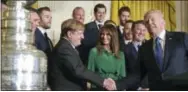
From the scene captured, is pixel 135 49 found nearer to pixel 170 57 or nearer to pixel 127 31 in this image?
pixel 127 31

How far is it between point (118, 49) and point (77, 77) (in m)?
0.53

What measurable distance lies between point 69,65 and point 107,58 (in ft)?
1.42

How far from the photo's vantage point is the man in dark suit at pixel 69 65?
2.34 m

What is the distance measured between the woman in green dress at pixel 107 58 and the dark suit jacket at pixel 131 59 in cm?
7

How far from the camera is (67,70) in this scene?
2379 mm

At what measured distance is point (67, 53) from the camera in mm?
2352

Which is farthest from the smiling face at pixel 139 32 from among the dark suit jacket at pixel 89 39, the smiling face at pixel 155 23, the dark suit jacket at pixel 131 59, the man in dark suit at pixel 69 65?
the man in dark suit at pixel 69 65

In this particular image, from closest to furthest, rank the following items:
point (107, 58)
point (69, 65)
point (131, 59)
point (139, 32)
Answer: point (69, 65), point (107, 58), point (131, 59), point (139, 32)

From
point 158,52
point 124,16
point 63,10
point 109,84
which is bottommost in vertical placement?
point 109,84

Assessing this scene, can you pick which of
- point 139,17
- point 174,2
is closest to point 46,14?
point 139,17

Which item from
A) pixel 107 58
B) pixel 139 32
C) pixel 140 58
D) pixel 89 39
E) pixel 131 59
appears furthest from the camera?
pixel 89 39

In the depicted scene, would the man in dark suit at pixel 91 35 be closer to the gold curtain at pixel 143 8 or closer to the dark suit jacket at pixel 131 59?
the dark suit jacket at pixel 131 59

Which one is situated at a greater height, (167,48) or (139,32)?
(139,32)

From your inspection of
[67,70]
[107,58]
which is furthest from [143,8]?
[67,70]
